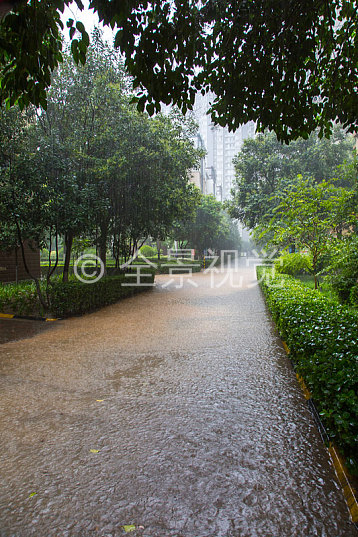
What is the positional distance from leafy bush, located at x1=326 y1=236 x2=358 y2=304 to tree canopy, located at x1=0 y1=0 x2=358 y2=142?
3774 mm

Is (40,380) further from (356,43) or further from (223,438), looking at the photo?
(356,43)

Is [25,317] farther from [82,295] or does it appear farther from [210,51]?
[210,51]

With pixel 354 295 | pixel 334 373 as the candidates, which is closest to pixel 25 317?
pixel 354 295

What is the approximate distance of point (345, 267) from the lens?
7957 mm

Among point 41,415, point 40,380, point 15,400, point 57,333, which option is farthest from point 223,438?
point 57,333

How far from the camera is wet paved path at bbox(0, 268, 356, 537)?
2049 millimetres

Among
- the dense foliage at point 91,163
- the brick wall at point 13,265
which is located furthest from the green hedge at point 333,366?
the brick wall at point 13,265

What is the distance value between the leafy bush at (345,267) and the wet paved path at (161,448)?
3.41 meters

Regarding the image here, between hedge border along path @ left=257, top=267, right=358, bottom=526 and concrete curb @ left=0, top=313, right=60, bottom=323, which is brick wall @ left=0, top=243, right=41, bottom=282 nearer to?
concrete curb @ left=0, top=313, right=60, bottom=323

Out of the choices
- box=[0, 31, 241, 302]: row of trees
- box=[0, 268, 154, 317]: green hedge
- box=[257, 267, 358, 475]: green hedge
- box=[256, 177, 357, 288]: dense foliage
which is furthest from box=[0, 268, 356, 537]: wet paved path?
box=[0, 31, 241, 302]: row of trees

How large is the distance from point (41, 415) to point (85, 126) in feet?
34.2

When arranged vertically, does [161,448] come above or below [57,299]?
below

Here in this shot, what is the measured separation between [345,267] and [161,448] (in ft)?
22.0

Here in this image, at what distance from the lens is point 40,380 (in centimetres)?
442
